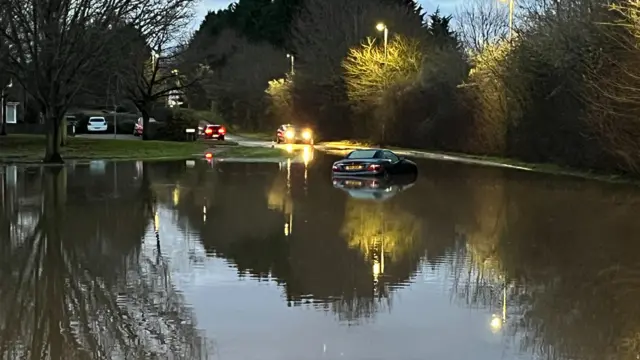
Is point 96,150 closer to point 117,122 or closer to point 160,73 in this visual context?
point 160,73

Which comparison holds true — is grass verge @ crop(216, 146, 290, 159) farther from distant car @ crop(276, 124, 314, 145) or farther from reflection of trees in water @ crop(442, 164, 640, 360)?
reflection of trees in water @ crop(442, 164, 640, 360)

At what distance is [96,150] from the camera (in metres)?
46.0

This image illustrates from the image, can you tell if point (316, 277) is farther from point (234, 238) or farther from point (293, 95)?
point (293, 95)

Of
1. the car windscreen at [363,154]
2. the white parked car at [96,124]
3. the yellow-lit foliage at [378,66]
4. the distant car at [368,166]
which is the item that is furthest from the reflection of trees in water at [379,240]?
the white parked car at [96,124]

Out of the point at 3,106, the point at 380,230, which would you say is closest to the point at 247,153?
the point at 3,106

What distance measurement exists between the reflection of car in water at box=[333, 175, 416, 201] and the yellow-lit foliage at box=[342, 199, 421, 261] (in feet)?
9.20

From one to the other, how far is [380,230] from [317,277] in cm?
476

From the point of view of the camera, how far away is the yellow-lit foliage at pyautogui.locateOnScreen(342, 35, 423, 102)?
6091cm

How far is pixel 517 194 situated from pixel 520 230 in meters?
8.23

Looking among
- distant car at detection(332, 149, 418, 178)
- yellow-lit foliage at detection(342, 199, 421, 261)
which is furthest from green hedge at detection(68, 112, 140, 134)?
yellow-lit foliage at detection(342, 199, 421, 261)

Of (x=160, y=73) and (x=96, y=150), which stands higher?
(x=160, y=73)

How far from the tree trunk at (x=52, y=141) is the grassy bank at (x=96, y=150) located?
3.95ft

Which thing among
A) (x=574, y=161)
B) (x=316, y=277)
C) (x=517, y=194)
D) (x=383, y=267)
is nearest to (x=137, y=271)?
(x=316, y=277)

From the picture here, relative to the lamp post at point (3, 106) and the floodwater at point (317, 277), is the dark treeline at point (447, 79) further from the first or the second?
the lamp post at point (3, 106)
